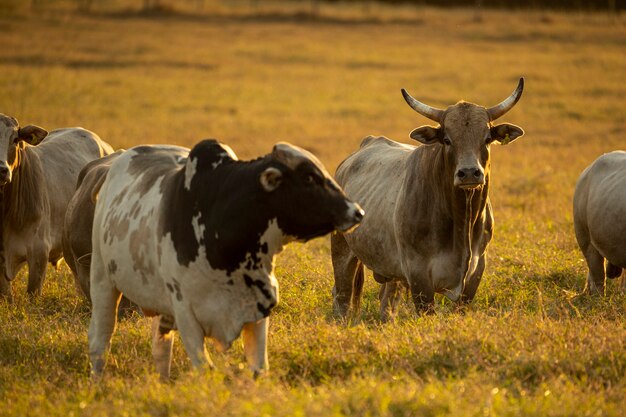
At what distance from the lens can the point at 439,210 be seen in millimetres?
7570

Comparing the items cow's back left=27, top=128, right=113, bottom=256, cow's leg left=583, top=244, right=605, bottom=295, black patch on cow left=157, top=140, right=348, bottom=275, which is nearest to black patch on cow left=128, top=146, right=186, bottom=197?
black patch on cow left=157, top=140, right=348, bottom=275

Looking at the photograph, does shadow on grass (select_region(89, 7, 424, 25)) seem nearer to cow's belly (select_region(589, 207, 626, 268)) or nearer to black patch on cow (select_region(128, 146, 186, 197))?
cow's belly (select_region(589, 207, 626, 268))

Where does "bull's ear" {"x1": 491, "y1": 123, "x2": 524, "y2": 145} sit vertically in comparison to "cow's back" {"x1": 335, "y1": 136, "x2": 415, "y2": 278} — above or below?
above

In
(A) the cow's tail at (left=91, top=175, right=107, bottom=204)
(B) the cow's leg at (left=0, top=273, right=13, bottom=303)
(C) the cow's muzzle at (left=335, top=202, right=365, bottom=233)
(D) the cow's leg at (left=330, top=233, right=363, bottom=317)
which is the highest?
(C) the cow's muzzle at (left=335, top=202, right=365, bottom=233)

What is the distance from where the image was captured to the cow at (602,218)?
8.41 metres

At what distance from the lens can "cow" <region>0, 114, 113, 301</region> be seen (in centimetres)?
898

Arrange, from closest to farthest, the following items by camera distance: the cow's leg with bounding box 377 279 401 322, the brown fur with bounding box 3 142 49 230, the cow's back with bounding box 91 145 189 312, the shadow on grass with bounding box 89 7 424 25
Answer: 1. the cow's back with bounding box 91 145 189 312
2. the cow's leg with bounding box 377 279 401 322
3. the brown fur with bounding box 3 142 49 230
4. the shadow on grass with bounding box 89 7 424 25

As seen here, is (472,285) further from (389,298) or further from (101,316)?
(101,316)

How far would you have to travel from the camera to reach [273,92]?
88.4 feet

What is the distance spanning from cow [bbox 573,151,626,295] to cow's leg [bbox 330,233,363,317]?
2.08 metres

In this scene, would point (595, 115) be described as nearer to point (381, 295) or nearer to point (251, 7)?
point (381, 295)

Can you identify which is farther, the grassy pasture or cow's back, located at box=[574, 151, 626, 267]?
cow's back, located at box=[574, 151, 626, 267]

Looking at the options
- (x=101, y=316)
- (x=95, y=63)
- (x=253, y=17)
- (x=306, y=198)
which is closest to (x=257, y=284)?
(x=306, y=198)

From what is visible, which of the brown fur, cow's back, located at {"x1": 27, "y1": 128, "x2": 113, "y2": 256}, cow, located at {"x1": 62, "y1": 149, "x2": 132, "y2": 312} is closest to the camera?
cow, located at {"x1": 62, "y1": 149, "x2": 132, "y2": 312}
